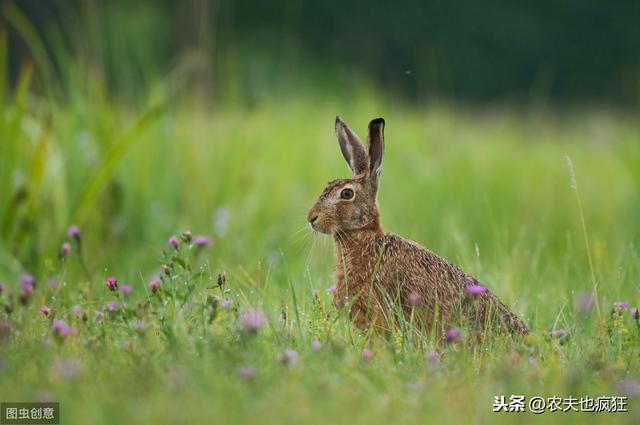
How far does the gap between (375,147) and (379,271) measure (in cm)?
51

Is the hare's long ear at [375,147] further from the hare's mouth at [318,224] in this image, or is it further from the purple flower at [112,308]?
the purple flower at [112,308]

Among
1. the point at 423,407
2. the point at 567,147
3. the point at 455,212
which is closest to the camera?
the point at 423,407

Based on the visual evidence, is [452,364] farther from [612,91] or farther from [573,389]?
[612,91]

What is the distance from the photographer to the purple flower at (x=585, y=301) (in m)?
4.09

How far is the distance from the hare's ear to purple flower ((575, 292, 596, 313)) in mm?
1063

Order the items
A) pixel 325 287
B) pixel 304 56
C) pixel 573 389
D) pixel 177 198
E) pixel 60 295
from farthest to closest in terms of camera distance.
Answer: pixel 304 56 < pixel 177 198 < pixel 325 287 < pixel 60 295 < pixel 573 389

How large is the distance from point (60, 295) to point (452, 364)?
184cm

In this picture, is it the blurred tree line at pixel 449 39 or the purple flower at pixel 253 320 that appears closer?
the purple flower at pixel 253 320

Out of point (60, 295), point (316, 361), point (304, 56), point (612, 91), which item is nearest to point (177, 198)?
point (60, 295)

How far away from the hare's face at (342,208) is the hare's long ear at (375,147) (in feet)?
0.17

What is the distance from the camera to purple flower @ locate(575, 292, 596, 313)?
409 centimetres

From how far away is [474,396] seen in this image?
3.09 meters

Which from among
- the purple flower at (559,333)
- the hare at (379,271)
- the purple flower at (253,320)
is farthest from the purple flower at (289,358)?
the purple flower at (559,333)

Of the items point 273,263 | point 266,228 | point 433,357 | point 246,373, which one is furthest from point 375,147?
point 266,228
